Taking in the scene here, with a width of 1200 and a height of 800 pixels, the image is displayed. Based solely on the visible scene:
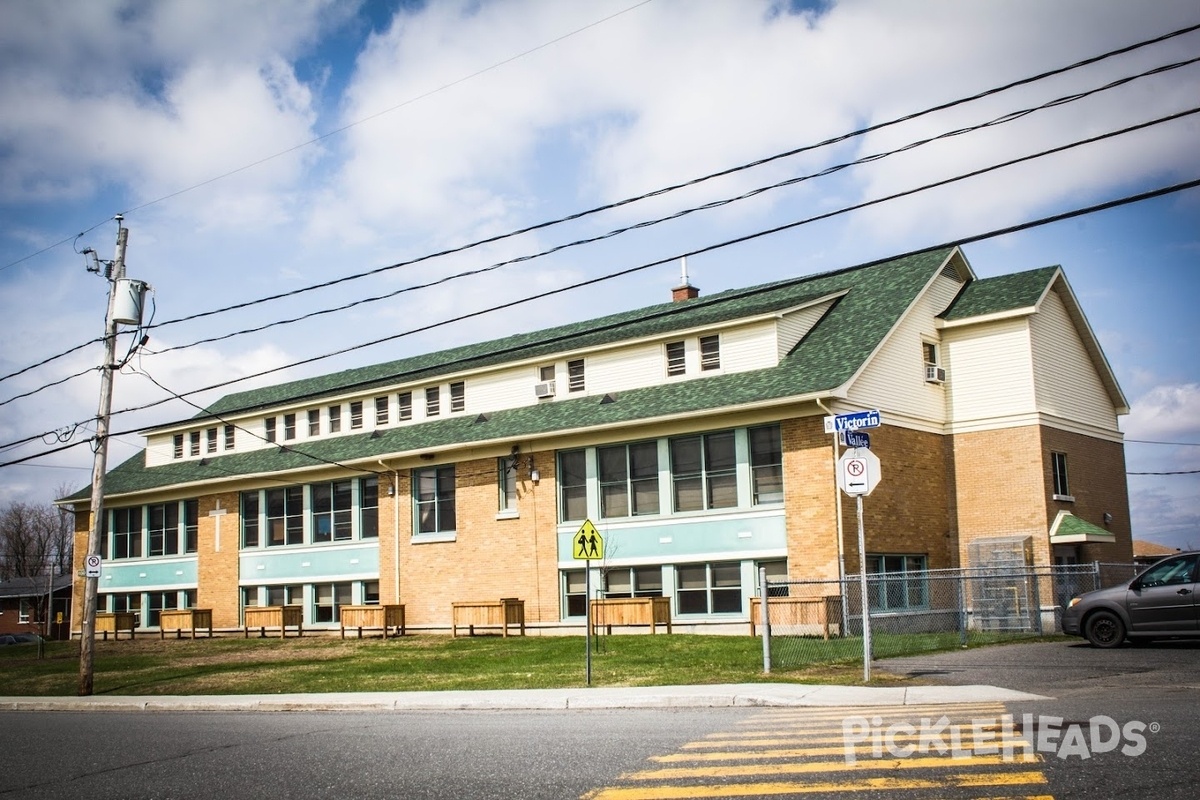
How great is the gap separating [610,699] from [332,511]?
77.3ft

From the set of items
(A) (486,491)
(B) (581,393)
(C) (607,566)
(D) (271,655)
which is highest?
(B) (581,393)

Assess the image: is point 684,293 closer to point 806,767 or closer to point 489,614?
point 489,614

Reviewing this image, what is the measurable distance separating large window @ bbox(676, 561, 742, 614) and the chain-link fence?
119 centimetres

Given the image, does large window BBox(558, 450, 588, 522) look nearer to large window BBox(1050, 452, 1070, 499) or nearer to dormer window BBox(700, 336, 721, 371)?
dormer window BBox(700, 336, 721, 371)

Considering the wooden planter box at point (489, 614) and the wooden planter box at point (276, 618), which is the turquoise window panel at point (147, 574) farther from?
the wooden planter box at point (489, 614)

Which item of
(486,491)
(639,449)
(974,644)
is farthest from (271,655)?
(974,644)

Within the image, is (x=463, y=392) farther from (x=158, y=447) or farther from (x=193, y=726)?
(x=193, y=726)

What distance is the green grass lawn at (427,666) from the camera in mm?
18250

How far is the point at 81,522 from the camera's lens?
45750 millimetres

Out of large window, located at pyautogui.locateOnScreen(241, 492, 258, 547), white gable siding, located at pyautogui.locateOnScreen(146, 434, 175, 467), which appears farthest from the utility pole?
white gable siding, located at pyautogui.locateOnScreen(146, 434, 175, 467)

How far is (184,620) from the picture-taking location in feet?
127

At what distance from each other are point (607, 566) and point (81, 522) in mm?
26222

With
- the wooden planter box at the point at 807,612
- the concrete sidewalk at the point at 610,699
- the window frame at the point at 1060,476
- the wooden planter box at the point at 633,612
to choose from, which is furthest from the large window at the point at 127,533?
the window frame at the point at 1060,476

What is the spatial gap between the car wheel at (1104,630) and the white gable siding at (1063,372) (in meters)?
10.3
